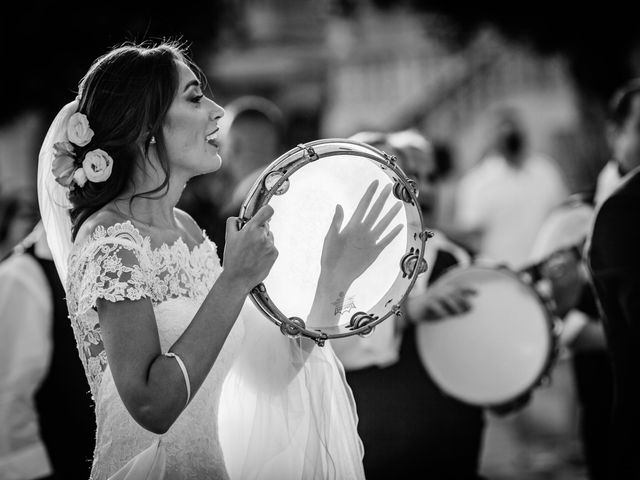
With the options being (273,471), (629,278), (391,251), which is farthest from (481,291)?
(273,471)

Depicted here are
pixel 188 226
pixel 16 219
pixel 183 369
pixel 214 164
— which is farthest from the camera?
pixel 16 219

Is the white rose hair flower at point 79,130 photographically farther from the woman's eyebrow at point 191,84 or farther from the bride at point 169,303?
the woman's eyebrow at point 191,84

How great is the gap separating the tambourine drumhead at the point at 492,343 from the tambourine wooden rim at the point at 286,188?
1.41 meters

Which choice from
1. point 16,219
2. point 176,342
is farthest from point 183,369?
point 16,219

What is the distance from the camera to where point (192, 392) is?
243 centimetres

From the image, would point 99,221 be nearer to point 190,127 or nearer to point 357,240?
point 190,127

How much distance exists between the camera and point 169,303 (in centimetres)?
262

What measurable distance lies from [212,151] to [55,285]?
1.71 metres

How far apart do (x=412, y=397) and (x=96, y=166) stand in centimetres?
212

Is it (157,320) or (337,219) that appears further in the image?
(337,219)

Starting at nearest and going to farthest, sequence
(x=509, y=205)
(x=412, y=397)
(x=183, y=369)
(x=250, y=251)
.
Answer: (x=183, y=369) < (x=250, y=251) < (x=412, y=397) < (x=509, y=205)

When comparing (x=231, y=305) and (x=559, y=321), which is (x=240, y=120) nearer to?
(x=559, y=321)

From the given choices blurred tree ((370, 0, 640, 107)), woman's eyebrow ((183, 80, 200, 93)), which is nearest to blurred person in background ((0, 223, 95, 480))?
woman's eyebrow ((183, 80, 200, 93))

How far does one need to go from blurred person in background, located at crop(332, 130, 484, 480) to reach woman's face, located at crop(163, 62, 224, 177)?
1368mm
